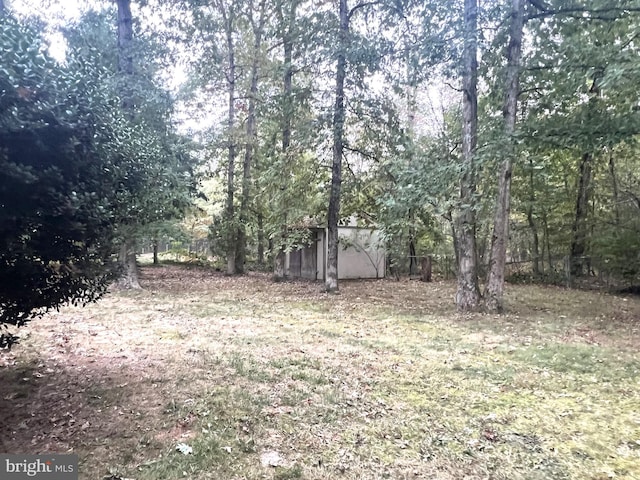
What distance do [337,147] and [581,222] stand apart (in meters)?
8.40

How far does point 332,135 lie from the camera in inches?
409

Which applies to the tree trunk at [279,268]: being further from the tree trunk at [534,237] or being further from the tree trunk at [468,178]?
the tree trunk at [534,237]

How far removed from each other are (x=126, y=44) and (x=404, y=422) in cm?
1007

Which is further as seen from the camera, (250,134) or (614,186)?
(250,134)

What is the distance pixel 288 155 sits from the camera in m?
10.7

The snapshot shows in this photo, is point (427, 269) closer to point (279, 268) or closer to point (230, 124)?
point (279, 268)

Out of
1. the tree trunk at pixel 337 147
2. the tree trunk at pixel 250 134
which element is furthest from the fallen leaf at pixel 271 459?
the tree trunk at pixel 250 134

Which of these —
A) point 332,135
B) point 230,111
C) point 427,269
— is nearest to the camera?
point 332,135

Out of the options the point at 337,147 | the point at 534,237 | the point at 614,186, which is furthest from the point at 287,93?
the point at 614,186

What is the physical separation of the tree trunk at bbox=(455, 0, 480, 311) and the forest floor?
125cm

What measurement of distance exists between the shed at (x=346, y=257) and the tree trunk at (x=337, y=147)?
293 centimetres

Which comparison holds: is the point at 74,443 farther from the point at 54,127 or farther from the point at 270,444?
the point at 54,127

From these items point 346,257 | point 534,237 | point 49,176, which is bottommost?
point 346,257

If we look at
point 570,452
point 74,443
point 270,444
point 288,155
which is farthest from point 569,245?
point 74,443
